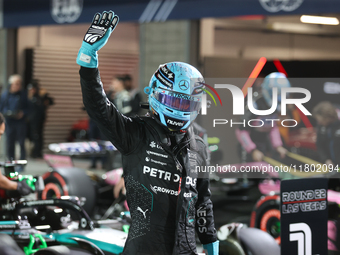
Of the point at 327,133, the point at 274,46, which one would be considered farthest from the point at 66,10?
the point at 327,133

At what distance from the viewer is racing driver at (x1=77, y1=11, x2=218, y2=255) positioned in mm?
2393

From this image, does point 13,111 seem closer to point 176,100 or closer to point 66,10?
point 66,10

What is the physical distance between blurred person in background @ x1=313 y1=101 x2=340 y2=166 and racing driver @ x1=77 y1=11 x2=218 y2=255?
11.3 feet

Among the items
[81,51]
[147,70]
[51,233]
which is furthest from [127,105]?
[81,51]

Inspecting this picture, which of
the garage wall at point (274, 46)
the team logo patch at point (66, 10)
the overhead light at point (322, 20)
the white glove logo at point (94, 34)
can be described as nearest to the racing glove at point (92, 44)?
the white glove logo at point (94, 34)

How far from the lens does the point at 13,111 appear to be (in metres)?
10.3

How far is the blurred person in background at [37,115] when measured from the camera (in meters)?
12.6

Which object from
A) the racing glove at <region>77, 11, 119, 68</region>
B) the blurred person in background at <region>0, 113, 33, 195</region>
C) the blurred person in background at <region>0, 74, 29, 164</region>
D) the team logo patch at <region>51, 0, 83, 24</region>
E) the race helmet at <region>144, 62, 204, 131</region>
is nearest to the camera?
the racing glove at <region>77, 11, 119, 68</region>

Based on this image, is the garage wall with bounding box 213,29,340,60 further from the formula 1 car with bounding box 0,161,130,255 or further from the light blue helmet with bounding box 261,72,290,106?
the formula 1 car with bounding box 0,161,130,255

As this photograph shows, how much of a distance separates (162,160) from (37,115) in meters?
10.6

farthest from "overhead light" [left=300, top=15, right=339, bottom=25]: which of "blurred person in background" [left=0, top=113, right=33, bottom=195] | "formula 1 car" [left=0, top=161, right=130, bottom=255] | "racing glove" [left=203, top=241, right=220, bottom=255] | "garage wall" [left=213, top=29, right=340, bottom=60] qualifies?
"racing glove" [left=203, top=241, right=220, bottom=255]

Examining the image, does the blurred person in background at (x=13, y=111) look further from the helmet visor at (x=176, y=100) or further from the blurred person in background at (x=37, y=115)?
the helmet visor at (x=176, y=100)

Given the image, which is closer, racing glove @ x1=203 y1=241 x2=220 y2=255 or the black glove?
racing glove @ x1=203 y1=241 x2=220 y2=255

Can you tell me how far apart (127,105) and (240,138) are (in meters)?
3.46
